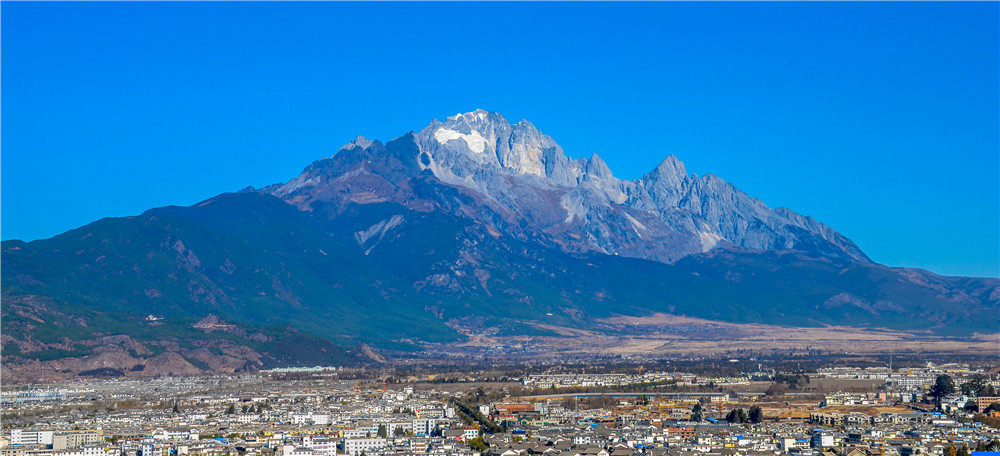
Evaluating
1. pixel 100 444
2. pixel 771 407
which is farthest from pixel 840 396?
pixel 100 444

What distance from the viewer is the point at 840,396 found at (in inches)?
7067

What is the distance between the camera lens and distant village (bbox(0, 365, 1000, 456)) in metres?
122

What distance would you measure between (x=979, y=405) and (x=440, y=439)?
66.1 meters

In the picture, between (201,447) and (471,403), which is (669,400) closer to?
(471,403)

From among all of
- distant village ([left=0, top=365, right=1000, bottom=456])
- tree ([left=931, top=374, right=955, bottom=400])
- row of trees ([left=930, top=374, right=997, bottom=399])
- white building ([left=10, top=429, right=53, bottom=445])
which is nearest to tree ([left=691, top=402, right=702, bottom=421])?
distant village ([left=0, top=365, right=1000, bottom=456])

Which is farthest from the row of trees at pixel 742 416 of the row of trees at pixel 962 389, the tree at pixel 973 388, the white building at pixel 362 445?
the white building at pixel 362 445

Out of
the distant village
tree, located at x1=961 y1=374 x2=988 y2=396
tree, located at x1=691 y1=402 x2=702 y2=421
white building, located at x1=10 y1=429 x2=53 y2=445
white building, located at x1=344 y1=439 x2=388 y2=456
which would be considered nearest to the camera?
the distant village

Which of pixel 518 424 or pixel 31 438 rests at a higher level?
pixel 518 424

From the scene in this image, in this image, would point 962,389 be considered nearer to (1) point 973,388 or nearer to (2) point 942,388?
(1) point 973,388

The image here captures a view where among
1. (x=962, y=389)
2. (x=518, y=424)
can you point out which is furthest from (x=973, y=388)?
(x=518, y=424)

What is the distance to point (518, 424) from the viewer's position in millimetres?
146500

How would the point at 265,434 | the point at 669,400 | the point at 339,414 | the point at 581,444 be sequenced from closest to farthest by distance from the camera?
the point at 581,444, the point at 265,434, the point at 339,414, the point at 669,400

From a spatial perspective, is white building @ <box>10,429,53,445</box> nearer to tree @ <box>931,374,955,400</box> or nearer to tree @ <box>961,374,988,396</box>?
tree @ <box>931,374,955,400</box>

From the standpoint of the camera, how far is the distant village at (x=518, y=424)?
121812 millimetres
